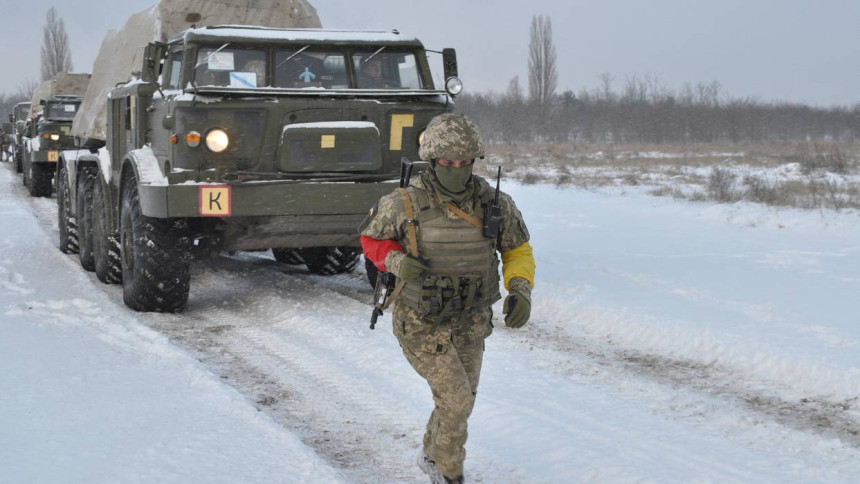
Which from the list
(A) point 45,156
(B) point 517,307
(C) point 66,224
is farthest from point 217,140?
(A) point 45,156

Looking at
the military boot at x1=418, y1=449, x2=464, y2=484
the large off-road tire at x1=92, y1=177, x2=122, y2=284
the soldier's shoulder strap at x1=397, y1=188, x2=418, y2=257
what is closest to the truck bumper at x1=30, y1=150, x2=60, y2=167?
the large off-road tire at x1=92, y1=177, x2=122, y2=284

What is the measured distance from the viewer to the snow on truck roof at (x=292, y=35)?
7305 millimetres

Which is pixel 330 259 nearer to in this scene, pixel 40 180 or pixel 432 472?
pixel 432 472

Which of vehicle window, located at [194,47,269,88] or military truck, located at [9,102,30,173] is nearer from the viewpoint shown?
vehicle window, located at [194,47,269,88]

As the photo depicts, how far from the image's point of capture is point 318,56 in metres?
7.52

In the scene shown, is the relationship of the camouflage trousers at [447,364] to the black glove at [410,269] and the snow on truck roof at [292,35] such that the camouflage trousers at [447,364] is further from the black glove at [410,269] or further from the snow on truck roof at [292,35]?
the snow on truck roof at [292,35]

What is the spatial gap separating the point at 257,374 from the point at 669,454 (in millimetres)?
2565

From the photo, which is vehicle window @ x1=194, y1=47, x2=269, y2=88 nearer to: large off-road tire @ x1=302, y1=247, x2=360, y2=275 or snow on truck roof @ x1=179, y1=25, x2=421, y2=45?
snow on truck roof @ x1=179, y1=25, x2=421, y2=45

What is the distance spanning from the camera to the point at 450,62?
7.93 metres

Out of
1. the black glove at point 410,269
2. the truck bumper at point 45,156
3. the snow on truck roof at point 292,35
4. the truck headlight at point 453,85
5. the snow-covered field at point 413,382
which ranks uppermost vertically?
the snow on truck roof at point 292,35

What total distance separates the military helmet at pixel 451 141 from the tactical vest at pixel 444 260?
19 centimetres

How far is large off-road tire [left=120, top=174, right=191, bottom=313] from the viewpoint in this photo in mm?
7219

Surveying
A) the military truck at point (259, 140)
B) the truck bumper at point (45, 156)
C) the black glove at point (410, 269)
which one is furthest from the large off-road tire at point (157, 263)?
the truck bumper at point (45, 156)

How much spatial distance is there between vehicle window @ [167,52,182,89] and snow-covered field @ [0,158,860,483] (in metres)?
1.85
